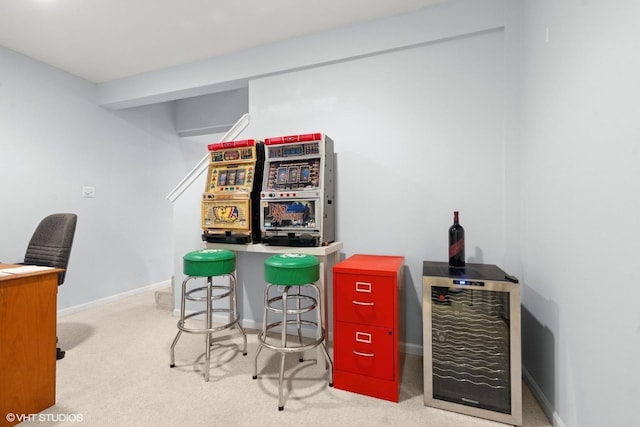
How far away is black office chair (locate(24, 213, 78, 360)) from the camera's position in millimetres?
2500

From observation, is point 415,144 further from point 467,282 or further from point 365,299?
point 365,299

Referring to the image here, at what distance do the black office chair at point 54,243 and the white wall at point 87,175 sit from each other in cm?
90

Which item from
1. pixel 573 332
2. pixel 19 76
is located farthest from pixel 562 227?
pixel 19 76

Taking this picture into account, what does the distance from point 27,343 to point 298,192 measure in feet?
6.37

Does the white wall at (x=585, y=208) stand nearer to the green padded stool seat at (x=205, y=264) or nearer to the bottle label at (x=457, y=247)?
the bottle label at (x=457, y=247)

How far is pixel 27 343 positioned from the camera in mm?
1736

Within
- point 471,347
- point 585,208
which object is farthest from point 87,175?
point 585,208

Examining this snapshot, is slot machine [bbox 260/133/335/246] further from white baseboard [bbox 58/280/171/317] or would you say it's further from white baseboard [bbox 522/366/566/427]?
white baseboard [bbox 58/280/171/317]

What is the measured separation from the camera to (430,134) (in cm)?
253

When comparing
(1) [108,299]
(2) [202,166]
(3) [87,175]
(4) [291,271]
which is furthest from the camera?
(1) [108,299]

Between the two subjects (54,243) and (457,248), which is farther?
(54,243)

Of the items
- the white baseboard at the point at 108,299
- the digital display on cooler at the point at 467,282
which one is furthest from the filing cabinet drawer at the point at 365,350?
the white baseboard at the point at 108,299

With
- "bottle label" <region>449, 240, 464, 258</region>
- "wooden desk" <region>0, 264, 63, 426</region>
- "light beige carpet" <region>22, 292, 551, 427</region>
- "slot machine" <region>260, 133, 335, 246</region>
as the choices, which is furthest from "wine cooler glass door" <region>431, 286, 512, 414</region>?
"wooden desk" <region>0, 264, 63, 426</region>

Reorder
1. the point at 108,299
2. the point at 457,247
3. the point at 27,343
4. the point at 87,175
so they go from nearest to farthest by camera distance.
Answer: the point at 27,343 < the point at 457,247 < the point at 87,175 < the point at 108,299
